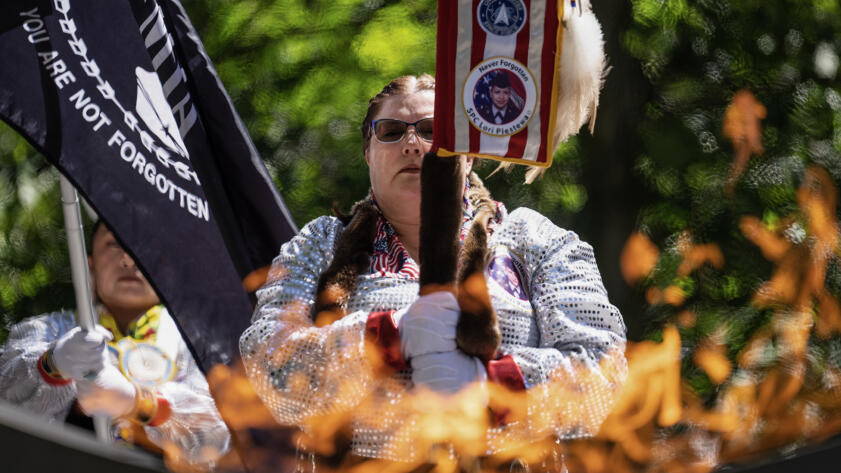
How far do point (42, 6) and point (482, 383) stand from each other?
164cm

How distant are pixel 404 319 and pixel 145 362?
1353mm

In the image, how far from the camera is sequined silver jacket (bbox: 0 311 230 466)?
3.25 metres

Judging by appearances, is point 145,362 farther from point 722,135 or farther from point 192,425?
point 722,135

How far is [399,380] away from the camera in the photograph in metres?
2.43

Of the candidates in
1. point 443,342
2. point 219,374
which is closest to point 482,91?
point 443,342

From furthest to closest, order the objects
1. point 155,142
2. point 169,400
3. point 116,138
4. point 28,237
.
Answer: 1. point 28,237
2. point 169,400
3. point 155,142
4. point 116,138

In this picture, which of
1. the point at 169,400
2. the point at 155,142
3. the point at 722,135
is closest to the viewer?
the point at 155,142

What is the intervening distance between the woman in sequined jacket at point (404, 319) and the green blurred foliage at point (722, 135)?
95.2 inches

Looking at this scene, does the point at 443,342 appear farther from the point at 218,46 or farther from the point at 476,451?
the point at 218,46

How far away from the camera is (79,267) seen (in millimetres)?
3164

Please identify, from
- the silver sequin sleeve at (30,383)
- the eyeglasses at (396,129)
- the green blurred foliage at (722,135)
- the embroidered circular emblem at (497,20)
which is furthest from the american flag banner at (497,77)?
the green blurred foliage at (722,135)

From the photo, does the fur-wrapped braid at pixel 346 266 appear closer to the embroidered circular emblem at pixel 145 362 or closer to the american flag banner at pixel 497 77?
the american flag banner at pixel 497 77

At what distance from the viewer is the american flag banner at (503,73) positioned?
2.45 m

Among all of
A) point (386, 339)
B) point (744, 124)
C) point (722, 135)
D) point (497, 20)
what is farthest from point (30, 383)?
point (744, 124)
